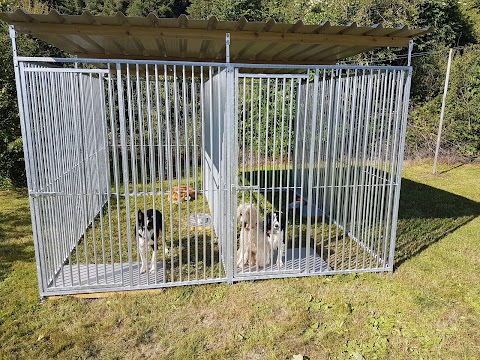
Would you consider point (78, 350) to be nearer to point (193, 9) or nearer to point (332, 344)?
point (332, 344)

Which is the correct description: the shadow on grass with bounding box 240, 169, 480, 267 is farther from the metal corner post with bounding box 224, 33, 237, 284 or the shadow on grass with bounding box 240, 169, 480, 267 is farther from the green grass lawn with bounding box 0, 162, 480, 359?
the metal corner post with bounding box 224, 33, 237, 284

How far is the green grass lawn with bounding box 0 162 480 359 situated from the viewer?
3.53 m

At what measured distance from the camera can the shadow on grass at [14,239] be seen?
5.28m

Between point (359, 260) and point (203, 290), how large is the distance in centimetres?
239

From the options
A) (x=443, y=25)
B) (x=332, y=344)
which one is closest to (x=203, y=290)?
(x=332, y=344)

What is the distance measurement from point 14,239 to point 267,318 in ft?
15.1

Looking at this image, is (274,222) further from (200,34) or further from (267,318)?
(200,34)

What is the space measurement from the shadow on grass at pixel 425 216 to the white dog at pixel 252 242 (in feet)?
1.59

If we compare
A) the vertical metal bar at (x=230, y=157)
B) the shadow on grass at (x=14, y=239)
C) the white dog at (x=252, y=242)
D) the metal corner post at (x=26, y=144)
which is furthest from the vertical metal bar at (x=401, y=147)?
the shadow on grass at (x=14, y=239)

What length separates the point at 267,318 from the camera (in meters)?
4.04

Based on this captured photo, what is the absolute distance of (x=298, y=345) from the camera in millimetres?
3619

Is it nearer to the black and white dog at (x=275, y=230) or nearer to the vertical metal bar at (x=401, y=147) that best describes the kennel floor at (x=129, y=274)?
the black and white dog at (x=275, y=230)

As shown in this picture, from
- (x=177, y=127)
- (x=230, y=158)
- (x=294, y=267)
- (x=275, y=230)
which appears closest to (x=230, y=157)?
(x=230, y=158)

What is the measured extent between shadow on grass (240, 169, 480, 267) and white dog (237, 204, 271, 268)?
0.48 metres
